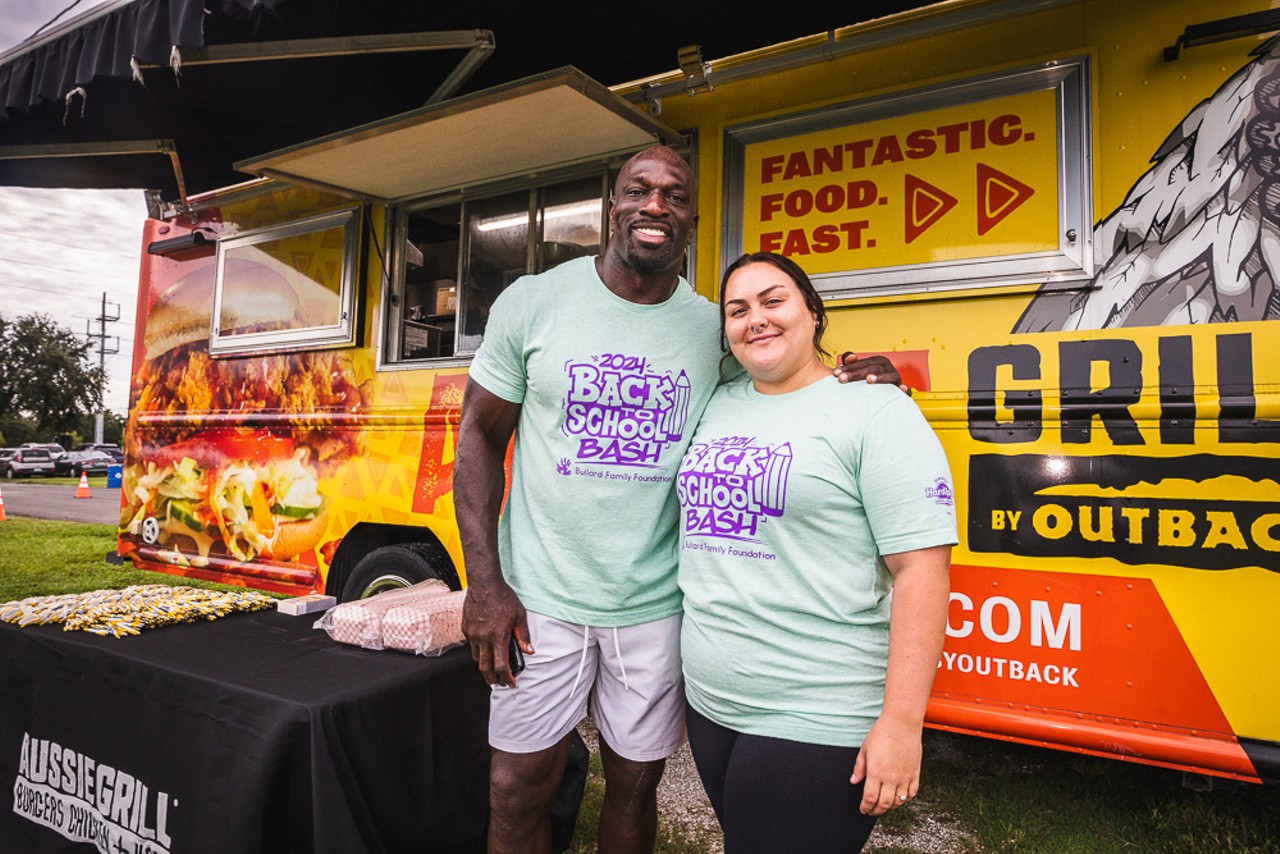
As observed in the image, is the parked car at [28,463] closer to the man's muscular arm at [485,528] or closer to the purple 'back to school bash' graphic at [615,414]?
the man's muscular arm at [485,528]

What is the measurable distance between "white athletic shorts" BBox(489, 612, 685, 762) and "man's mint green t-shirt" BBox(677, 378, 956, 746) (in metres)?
0.25

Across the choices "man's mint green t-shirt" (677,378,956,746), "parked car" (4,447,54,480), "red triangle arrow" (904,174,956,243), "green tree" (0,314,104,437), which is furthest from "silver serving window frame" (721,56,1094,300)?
"green tree" (0,314,104,437)

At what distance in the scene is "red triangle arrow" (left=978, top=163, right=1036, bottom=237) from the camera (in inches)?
94.2

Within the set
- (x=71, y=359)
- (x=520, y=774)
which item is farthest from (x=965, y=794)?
(x=71, y=359)

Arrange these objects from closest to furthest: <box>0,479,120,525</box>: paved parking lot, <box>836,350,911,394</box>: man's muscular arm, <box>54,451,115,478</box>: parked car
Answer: <box>836,350,911,394</box>: man's muscular arm
<box>0,479,120,525</box>: paved parking lot
<box>54,451,115,478</box>: parked car

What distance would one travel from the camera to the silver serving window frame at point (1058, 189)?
2311 mm

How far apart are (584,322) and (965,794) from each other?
239cm

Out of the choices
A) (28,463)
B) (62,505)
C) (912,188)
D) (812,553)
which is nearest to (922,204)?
(912,188)

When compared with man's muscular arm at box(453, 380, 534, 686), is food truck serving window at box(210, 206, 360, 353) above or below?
above

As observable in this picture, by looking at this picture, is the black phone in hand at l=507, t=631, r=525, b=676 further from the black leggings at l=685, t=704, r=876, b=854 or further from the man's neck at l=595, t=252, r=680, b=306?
the man's neck at l=595, t=252, r=680, b=306

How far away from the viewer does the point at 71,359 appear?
39.6 metres

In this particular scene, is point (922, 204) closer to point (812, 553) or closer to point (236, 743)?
point (812, 553)

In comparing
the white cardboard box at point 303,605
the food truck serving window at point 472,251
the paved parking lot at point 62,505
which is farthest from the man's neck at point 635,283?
the paved parking lot at point 62,505

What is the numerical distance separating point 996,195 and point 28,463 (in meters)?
34.0
